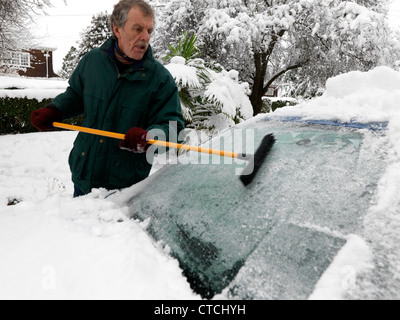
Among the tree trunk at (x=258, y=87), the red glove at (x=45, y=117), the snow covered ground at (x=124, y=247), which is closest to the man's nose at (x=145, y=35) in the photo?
the red glove at (x=45, y=117)

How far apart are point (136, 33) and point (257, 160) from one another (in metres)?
1.11

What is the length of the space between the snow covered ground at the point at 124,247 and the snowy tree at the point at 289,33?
5878mm

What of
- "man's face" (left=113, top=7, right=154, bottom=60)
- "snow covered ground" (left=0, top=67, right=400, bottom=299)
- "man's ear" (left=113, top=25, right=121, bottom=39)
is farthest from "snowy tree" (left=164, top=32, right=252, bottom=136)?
"snow covered ground" (left=0, top=67, right=400, bottom=299)

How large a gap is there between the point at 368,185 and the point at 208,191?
0.58 m

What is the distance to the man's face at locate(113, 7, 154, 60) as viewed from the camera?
1.78 m

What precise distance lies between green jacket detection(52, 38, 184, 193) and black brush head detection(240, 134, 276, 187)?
63cm

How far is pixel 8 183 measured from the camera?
464cm

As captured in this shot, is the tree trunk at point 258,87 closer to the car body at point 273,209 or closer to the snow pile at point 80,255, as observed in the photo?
the car body at point 273,209

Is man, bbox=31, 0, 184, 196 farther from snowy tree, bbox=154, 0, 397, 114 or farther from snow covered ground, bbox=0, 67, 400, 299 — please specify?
snowy tree, bbox=154, 0, 397, 114

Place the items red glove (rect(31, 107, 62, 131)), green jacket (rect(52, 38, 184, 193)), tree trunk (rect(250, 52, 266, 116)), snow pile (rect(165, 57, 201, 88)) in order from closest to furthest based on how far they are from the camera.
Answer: green jacket (rect(52, 38, 184, 193)) → red glove (rect(31, 107, 62, 131)) → snow pile (rect(165, 57, 201, 88)) → tree trunk (rect(250, 52, 266, 116))

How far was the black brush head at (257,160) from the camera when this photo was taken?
3.98 feet

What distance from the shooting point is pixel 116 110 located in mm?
1934
